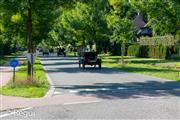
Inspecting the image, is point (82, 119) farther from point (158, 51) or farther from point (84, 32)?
point (84, 32)

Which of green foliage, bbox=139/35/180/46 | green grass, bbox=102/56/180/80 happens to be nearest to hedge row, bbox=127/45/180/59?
green foliage, bbox=139/35/180/46

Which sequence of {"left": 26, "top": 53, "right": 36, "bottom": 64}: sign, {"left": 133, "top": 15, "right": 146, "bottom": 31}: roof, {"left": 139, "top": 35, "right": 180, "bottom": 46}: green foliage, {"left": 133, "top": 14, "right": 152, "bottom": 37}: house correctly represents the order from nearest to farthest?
1. {"left": 26, "top": 53, "right": 36, "bottom": 64}: sign
2. {"left": 139, "top": 35, "right": 180, "bottom": 46}: green foliage
3. {"left": 133, "top": 14, "right": 152, "bottom": 37}: house
4. {"left": 133, "top": 15, "right": 146, "bottom": 31}: roof

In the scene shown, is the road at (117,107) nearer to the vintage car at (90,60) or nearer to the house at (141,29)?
the vintage car at (90,60)

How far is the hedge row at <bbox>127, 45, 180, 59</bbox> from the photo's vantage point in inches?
1980

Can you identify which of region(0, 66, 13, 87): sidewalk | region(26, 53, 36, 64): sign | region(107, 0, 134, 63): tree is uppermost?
region(107, 0, 134, 63): tree

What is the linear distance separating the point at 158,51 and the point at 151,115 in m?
43.2

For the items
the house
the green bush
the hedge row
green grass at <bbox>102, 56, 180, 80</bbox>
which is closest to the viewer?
→ green grass at <bbox>102, 56, 180, 80</bbox>

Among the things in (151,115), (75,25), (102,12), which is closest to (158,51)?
(102,12)

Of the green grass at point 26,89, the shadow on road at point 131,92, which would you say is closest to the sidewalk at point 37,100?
the green grass at point 26,89

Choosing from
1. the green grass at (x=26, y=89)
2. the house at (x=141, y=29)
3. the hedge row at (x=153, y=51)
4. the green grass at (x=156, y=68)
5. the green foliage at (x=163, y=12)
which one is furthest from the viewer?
the house at (x=141, y=29)

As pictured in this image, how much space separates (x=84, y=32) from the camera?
59.5m

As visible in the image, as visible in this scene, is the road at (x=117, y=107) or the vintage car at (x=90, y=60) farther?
the vintage car at (x=90, y=60)

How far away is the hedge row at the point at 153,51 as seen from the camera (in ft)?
165

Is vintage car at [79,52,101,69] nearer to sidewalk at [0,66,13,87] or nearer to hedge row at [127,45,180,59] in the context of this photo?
sidewalk at [0,66,13,87]
